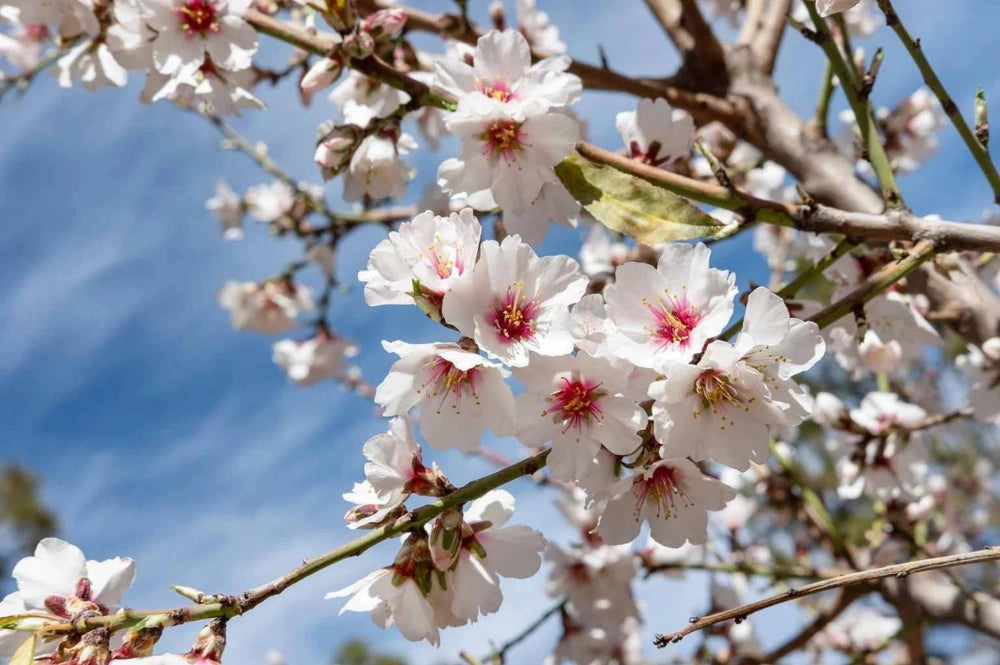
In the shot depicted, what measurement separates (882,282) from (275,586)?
0.80 m

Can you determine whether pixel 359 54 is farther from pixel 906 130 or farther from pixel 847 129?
pixel 906 130

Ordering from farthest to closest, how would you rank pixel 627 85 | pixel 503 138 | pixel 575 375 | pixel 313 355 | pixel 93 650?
1. pixel 313 355
2. pixel 627 85
3. pixel 503 138
4. pixel 575 375
5. pixel 93 650

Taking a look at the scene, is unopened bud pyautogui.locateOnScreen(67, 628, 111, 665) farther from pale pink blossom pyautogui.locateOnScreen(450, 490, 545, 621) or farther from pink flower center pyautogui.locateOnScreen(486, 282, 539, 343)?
pink flower center pyautogui.locateOnScreen(486, 282, 539, 343)

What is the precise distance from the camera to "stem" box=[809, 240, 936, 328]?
38.7 inches

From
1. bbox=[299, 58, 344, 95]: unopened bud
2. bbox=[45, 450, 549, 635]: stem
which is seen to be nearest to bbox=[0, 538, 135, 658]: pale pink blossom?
bbox=[45, 450, 549, 635]: stem

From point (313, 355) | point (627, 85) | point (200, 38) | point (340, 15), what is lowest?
point (340, 15)

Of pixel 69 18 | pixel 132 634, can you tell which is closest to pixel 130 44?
pixel 69 18

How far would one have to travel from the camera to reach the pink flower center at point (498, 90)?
1201 mm

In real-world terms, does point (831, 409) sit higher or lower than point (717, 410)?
higher

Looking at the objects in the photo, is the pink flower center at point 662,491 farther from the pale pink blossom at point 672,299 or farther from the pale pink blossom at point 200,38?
the pale pink blossom at point 200,38

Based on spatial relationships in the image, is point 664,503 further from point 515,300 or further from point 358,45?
point 358,45

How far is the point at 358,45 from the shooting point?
120cm

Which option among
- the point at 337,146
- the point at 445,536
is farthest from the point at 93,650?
the point at 337,146

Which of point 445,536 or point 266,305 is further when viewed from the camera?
point 266,305
